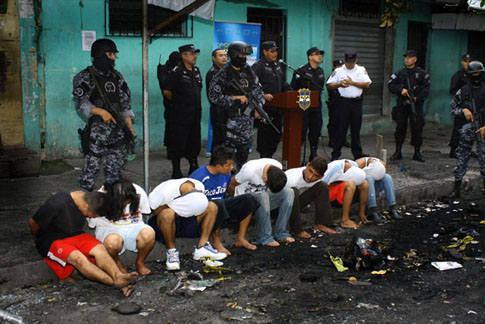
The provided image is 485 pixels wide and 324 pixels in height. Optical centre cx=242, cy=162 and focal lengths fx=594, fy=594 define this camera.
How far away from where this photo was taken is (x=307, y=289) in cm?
505

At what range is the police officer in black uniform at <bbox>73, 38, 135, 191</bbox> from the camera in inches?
239

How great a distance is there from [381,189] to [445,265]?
204 cm

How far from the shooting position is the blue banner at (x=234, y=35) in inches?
401

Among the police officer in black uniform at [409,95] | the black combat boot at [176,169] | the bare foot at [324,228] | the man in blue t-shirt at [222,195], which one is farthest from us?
the police officer in black uniform at [409,95]

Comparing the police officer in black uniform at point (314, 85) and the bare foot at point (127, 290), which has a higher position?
the police officer in black uniform at point (314, 85)

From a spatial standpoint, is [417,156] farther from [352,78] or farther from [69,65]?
[69,65]

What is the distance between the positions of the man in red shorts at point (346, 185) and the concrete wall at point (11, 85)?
453cm

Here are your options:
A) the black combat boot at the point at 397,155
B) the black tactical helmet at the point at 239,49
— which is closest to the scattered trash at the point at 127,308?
the black tactical helmet at the point at 239,49

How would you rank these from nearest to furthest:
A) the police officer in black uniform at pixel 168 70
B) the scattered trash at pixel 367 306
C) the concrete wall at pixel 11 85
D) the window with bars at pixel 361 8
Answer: the scattered trash at pixel 367 306, the concrete wall at pixel 11 85, the police officer in black uniform at pixel 168 70, the window with bars at pixel 361 8

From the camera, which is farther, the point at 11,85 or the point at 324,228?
the point at 11,85

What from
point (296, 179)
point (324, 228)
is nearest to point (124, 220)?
point (296, 179)

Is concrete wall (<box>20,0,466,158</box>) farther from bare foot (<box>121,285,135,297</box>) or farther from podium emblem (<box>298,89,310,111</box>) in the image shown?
bare foot (<box>121,285,135,297</box>)

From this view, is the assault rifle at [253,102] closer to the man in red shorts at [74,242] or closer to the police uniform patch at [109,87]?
the police uniform patch at [109,87]

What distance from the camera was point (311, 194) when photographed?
678 centimetres
